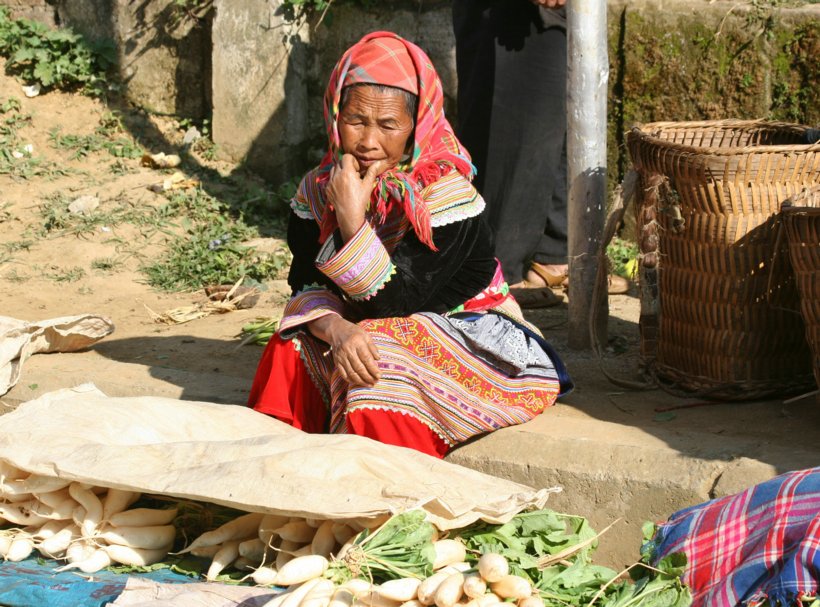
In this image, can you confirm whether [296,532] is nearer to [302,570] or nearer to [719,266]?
[302,570]

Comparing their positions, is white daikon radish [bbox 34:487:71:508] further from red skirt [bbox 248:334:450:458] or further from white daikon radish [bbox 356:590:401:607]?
white daikon radish [bbox 356:590:401:607]

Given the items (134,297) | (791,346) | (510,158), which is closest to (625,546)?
(791,346)

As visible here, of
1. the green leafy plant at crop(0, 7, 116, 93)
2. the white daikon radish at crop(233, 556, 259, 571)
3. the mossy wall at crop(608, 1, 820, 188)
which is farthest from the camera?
the green leafy plant at crop(0, 7, 116, 93)

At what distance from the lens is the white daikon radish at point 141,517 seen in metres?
2.99

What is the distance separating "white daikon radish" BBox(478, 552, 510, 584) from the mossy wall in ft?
11.5

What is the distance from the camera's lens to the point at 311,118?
686 centimetres

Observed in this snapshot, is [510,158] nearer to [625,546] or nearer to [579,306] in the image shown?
[579,306]

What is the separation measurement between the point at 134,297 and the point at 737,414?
130 inches

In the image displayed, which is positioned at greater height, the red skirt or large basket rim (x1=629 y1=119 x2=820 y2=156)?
large basket rim (x1=629 y1=119 x2=820 y2=156)

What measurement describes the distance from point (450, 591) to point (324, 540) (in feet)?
1.54

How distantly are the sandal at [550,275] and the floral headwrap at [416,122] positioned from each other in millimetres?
1747

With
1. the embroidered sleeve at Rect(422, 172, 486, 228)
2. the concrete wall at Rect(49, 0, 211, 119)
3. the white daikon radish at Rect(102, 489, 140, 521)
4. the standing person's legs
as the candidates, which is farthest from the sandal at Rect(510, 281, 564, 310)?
the concrete wall at Rect(49, 0, 211, 119)

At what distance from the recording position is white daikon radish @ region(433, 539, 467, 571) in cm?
264

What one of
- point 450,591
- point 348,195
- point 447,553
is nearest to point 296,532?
point 447,553
